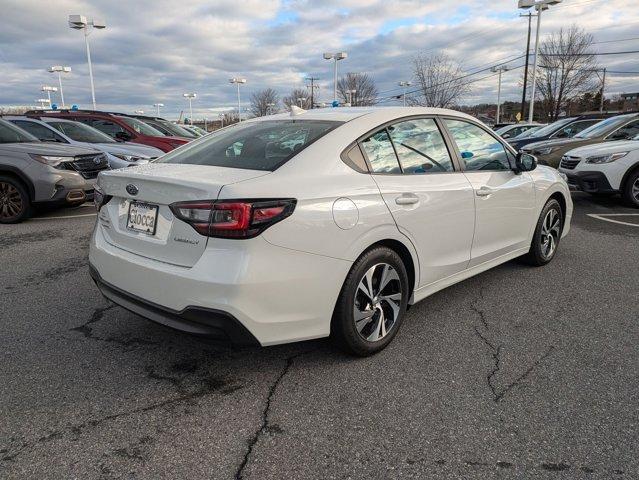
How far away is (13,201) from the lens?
7.51 meters

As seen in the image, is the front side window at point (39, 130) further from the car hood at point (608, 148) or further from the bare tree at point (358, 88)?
the bare tree at point (358, 88)

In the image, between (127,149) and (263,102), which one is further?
(263,102)

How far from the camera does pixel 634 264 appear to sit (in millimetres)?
5348

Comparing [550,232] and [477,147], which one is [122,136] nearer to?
[477,147]

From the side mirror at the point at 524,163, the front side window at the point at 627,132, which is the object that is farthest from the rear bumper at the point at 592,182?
the side mirror at the point at 524,163

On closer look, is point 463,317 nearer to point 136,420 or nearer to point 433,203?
point 433,203

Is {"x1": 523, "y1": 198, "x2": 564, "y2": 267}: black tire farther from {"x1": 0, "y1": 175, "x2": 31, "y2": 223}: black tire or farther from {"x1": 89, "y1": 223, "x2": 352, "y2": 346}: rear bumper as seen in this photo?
{"x1": 0, "y1": 175, "x2": 31, "y2": 223}: black tire

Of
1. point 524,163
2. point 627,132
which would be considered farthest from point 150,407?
point 627,132

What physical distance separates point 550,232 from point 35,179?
7.01 metres

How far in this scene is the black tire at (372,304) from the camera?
2.92 metres

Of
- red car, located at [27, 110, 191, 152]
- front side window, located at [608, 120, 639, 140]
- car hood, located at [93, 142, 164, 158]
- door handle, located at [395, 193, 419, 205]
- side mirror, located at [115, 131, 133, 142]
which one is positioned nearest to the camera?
door handle, located at [395, 193, 419, 205]

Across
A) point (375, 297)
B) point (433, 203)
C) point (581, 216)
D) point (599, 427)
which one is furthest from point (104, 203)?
point (581, 216)

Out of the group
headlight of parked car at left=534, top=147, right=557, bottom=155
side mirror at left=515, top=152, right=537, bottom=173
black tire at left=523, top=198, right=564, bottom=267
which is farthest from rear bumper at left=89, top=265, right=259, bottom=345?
headlight of parked car at left=534, top=147, right=557, bottom=155

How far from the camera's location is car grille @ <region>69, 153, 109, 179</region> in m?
7.82
